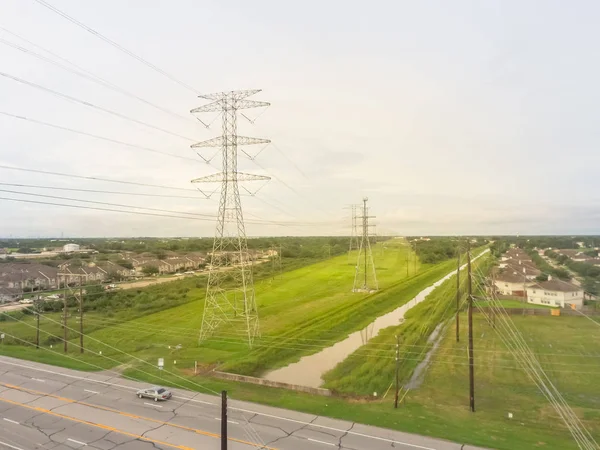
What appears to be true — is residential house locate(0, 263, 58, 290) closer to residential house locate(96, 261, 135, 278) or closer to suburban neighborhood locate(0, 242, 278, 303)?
suburban neighborhood locate(0, 242, 278, 303)

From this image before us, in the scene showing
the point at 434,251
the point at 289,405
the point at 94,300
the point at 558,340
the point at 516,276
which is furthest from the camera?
the point at 434,251

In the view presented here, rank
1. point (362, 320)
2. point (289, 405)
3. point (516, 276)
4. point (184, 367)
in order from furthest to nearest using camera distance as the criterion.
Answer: point (516, 276), point (362, 320), point (184, 367), point (289, 405)

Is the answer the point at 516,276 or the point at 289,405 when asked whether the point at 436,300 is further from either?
the point at 289,405

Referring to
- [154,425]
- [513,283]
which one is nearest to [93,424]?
[154,425]

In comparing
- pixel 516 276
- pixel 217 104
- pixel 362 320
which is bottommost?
pixel 362 320

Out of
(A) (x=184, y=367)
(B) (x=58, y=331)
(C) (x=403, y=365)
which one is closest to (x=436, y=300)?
(C) (x=403, y=365)

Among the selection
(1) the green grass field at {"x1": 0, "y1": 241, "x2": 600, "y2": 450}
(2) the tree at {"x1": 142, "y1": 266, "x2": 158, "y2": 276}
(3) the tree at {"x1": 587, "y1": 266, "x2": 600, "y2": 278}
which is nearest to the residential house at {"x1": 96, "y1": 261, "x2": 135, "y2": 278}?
(2) the tree at {"x1": 142, "y1": 266, "x2": 158, "y2": 276}

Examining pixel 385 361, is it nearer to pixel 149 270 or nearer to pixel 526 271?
pixel 526 271

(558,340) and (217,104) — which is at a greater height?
(217,104)
